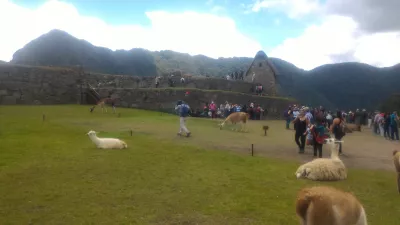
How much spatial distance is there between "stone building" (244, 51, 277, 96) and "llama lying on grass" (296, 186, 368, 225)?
140 feet

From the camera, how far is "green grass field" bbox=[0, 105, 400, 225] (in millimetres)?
5625

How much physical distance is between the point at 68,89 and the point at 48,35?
2600 cm

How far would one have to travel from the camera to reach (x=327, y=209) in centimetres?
364

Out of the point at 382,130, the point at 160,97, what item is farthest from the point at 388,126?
the point at 160,97

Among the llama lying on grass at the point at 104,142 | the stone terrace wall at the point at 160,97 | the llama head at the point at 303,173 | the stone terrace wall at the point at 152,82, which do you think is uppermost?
the stone terrace wall at the point at 152,82

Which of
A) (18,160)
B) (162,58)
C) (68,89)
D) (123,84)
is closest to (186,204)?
(18,160)

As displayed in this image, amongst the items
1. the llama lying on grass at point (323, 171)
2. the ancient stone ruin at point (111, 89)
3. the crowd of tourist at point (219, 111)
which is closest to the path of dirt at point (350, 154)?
the llama lying on grass at point (323, 171)

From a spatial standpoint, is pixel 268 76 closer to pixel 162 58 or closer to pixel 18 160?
pixel 162 58

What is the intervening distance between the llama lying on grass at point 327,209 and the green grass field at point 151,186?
68.6 inches

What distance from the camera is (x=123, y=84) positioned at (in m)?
35.1

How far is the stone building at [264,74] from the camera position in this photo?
4688 centimetres

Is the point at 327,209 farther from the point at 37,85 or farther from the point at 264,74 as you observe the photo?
the point at 264,74

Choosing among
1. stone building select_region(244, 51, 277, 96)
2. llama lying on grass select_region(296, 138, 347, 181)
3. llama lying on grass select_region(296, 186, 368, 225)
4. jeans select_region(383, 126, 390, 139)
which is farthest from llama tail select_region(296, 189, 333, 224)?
stone building select_region(244, 51, 277, 96)

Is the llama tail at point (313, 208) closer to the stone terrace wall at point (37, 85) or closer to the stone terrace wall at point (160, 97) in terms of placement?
the stone terrace wall at point (37, 85)
